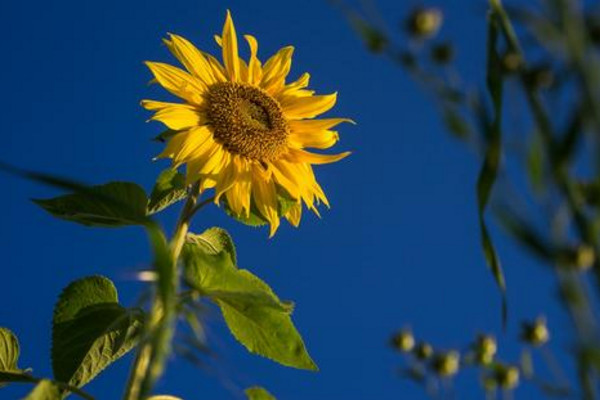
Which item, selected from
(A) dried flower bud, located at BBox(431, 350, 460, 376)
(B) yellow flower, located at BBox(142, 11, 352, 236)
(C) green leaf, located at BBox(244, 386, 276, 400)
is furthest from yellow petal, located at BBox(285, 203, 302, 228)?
(A) dried flower bud, located at BBox(431, 350, 460, 376)

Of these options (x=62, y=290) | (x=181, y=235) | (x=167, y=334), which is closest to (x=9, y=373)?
(x=62, y=290)

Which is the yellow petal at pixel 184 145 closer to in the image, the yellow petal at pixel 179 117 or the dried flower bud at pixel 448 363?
the yellow petal at pixel 179 117

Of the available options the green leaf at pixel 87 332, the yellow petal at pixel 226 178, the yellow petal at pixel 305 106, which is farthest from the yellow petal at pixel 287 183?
the green leaf at pixel 87 332

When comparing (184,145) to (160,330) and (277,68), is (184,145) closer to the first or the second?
(277,68)

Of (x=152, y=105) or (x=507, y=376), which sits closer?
(x=507, y=376)

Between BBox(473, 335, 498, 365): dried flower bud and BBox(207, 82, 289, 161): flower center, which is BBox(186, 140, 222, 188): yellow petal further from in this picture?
BBox(473, 335, 498, 365): dried flower bud

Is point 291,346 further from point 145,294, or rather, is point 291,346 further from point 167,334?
point 167,334

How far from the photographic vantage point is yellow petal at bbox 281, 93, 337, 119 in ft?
8.34

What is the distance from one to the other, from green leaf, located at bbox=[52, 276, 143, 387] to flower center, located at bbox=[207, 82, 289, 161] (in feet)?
1.96

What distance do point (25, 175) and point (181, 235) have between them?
1.10 m

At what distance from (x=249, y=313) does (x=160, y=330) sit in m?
1.15

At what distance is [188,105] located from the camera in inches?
94.3

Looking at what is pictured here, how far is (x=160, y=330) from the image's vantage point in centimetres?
75

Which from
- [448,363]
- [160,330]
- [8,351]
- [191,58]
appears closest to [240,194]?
[191,58]
